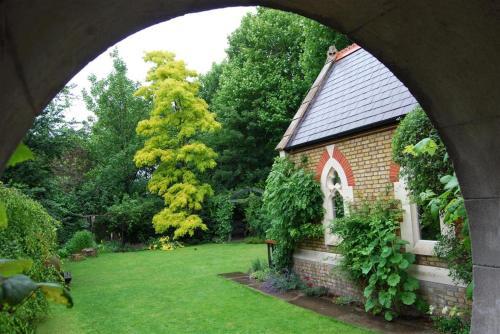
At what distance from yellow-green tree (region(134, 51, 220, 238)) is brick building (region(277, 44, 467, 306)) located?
1002cm

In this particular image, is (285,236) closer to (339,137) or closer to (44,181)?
(339,137)

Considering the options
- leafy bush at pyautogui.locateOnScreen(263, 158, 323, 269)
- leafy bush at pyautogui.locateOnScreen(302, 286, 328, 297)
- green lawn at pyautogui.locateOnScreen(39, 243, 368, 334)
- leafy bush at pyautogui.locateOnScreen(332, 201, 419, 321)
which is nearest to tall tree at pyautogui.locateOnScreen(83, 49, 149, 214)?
green lawn at pyautogui.locateOnScreen(39, 243, 368, 334)

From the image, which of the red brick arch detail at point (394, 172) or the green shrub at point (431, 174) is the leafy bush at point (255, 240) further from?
the green shrub at point (431, 174)

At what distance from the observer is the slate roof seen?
25.1 ft

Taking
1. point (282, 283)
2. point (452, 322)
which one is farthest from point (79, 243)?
point (452, 322)

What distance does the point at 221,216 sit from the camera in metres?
20.7

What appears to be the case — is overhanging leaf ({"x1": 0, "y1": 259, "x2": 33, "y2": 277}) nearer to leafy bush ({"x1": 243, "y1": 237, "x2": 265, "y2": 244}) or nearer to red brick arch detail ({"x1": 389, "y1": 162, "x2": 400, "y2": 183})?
red brick arch detail ({"x1": 389, "y1": 162, "x2": 400, "y2": 183})

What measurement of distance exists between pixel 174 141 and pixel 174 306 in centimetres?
1321

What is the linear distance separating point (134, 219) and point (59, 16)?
19687mm

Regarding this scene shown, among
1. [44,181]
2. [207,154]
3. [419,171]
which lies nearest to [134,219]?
[207,154]

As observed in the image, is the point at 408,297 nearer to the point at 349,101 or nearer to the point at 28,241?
the point at 349,101

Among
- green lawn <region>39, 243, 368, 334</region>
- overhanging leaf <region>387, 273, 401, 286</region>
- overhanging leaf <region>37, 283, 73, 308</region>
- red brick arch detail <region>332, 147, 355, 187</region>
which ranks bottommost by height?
green lawn <region>39, 243, 368, 334</region>

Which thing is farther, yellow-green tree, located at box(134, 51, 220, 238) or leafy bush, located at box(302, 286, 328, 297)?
yellow-green tree, located at box(134, 51, 220, 238)

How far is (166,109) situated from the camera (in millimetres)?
20344
